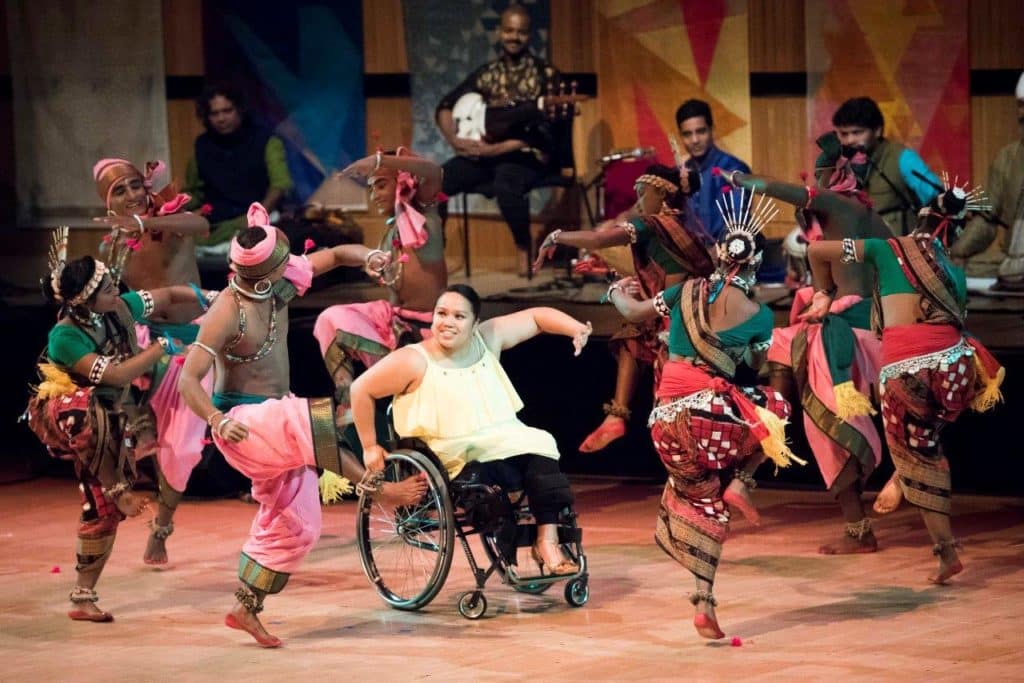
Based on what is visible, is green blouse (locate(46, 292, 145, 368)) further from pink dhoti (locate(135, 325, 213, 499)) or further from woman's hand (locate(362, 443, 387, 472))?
woman's hand (locate(362, 443, 387, 472))

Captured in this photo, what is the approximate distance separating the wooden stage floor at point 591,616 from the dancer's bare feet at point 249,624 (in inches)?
1.5

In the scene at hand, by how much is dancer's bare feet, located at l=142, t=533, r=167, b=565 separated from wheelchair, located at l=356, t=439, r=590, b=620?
1138mm

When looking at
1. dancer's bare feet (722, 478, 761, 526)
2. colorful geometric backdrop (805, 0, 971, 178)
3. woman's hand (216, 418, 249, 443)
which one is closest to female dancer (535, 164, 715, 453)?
dancer's bare feet (722, 478, 761, 526)

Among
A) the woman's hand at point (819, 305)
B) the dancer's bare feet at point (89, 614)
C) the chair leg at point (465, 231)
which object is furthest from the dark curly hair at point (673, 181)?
the chair leg at point (465, 231)

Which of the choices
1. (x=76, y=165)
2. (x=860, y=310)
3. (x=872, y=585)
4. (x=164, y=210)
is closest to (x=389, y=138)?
(x=76, y=165)

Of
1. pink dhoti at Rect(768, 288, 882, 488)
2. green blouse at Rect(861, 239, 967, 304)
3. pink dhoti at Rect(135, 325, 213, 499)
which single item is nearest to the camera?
green blouse at Rect(861, 239, 967, 304)

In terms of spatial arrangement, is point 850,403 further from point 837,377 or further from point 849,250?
point 849,250

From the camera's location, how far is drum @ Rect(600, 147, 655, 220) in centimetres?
1009

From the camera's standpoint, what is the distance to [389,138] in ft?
36.5

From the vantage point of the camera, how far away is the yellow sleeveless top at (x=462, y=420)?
6.20m

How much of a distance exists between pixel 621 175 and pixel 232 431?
475 cm

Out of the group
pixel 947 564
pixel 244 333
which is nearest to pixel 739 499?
pixel 947 564

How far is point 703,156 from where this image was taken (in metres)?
9.50

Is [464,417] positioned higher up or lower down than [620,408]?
higher up
